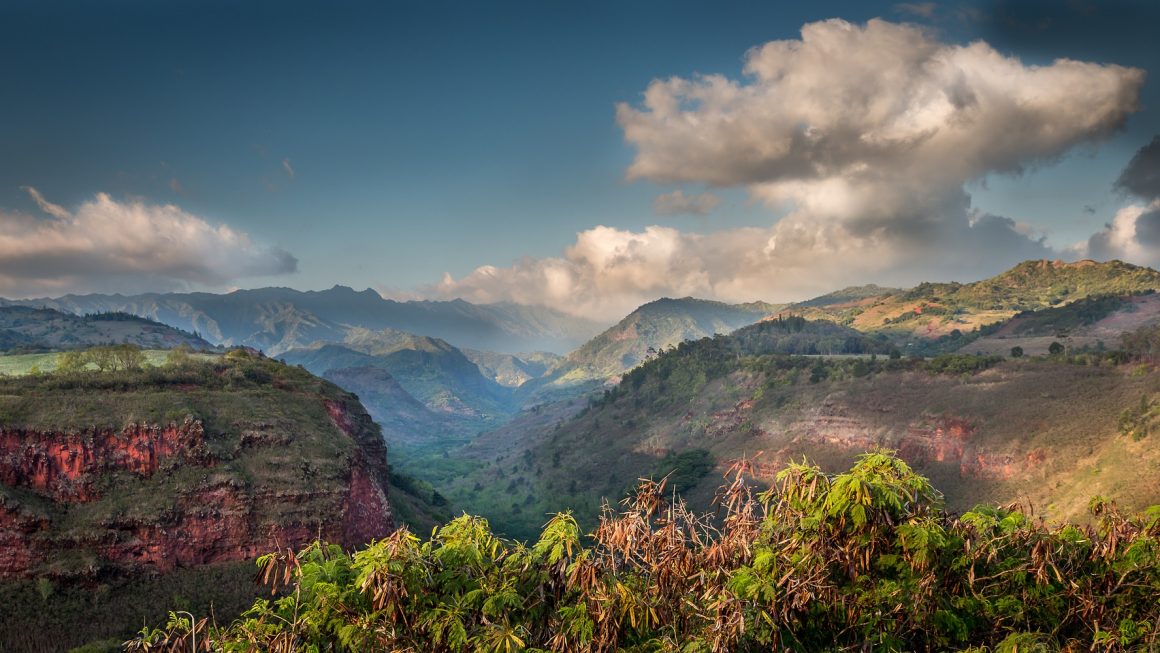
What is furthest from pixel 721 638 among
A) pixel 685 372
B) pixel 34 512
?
pixel 685 372

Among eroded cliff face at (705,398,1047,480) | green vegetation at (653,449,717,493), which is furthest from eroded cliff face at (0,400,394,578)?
eroded cliff face at (705,398,1047,480)

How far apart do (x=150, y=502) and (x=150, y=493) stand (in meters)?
1.19

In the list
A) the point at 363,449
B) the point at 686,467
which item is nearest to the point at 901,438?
the point at 686,467

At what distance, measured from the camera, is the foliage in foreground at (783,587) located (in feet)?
30.0

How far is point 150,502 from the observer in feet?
157

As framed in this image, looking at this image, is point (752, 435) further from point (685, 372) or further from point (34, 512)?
point (34, 512)

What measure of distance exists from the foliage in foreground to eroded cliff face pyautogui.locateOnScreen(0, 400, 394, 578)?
3767cm

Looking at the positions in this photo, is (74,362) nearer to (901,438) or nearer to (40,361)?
(40,361)

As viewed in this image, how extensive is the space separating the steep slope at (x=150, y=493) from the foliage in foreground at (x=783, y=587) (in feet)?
141

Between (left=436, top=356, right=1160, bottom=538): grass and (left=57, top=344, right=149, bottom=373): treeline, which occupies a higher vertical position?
(left=57, top=344, right=149, bottom=373): treeline

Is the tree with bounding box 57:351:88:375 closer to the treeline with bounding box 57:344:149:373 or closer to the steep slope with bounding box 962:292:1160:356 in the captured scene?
the treeline with bounding box 57:344:149:373

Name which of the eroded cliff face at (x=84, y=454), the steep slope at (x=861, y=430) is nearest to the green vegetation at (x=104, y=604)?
the eroded cliff face at (x=84, y=454)

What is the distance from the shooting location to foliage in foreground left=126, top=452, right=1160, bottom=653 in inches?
360

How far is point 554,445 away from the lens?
150 meters
